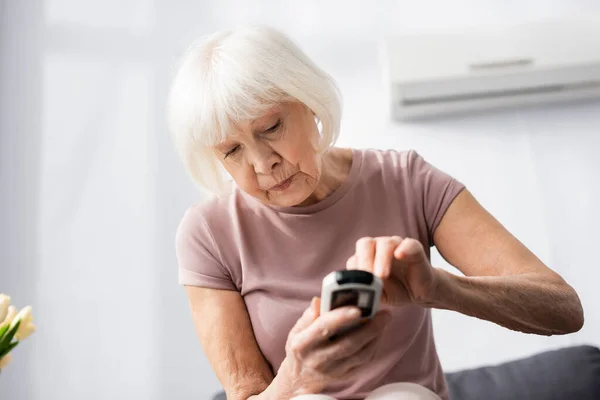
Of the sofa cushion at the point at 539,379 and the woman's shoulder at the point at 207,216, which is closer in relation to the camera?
the woman's shoulder at the point at 207,216

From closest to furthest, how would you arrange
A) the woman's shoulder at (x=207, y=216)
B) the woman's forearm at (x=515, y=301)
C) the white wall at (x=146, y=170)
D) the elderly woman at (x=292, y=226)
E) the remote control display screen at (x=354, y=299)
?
1. the remote control display screen at (x=354, y=299)
2. the woman's forearm at (x=515, y=301)
3. the elderly woman at (x=292, y=226)
4. the woman's shoulder at (x=207, y=216)
5. the white wall at (x=146, y=170)

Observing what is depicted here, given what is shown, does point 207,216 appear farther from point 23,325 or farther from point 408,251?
point 408,251

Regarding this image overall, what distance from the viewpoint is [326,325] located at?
2.98ft

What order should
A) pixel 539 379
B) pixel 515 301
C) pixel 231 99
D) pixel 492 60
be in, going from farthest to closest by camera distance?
1. pixel 492 60
2. pixel 539 379
3. pixel 231 99
4. pixel 515 301

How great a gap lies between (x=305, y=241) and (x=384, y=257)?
509mm

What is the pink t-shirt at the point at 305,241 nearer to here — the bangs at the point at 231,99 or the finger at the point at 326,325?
the bangs at the point at 231,99

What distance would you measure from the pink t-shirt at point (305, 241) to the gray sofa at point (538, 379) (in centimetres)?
56

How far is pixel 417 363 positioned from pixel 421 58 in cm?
151

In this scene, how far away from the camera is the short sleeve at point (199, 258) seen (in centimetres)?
140

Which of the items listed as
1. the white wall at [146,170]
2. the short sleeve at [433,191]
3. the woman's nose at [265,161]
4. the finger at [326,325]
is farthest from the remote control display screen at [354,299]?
the white wall at [146,170]

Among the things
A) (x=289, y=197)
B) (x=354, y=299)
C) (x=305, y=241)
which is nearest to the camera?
(x=354, y=299)

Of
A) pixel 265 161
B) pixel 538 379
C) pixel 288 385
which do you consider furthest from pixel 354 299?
pixel 538 379

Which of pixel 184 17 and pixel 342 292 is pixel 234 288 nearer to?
pixel 342 292

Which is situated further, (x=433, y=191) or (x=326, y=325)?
(x=433, y=191)
